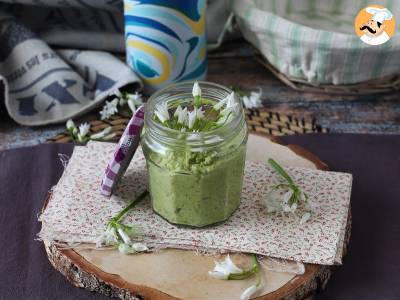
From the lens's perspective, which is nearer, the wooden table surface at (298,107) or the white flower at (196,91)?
the white flower at (196,91)

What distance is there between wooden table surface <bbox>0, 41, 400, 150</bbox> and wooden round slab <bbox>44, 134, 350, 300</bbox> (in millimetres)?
452

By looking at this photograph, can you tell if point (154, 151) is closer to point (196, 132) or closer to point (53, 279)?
point (196, 132)

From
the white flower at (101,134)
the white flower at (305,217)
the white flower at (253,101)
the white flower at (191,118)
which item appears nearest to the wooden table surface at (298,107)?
the white flower at (253,101)

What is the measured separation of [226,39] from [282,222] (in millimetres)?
764

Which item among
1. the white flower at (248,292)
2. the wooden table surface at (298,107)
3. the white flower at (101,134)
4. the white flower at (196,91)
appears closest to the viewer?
the white flower at (248,292)

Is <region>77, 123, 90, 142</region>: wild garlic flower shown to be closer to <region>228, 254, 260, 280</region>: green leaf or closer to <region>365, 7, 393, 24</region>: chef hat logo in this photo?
<region>228, 254, 260, 280</region>: green leaf

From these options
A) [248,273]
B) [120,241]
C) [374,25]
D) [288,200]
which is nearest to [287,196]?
[288,200]

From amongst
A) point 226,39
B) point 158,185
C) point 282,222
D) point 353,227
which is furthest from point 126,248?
point 226,39

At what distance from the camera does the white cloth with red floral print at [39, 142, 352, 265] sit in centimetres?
97

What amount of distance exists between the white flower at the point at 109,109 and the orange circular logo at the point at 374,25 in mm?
504

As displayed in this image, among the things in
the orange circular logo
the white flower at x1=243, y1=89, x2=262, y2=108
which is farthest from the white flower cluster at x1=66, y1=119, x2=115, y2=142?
the orange circular logo

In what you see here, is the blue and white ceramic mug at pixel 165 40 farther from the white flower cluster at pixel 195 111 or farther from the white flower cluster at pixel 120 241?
the white flower cluster at pixel 120 241

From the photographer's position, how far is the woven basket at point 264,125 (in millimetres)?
1335

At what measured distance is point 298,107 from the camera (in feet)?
4.76
